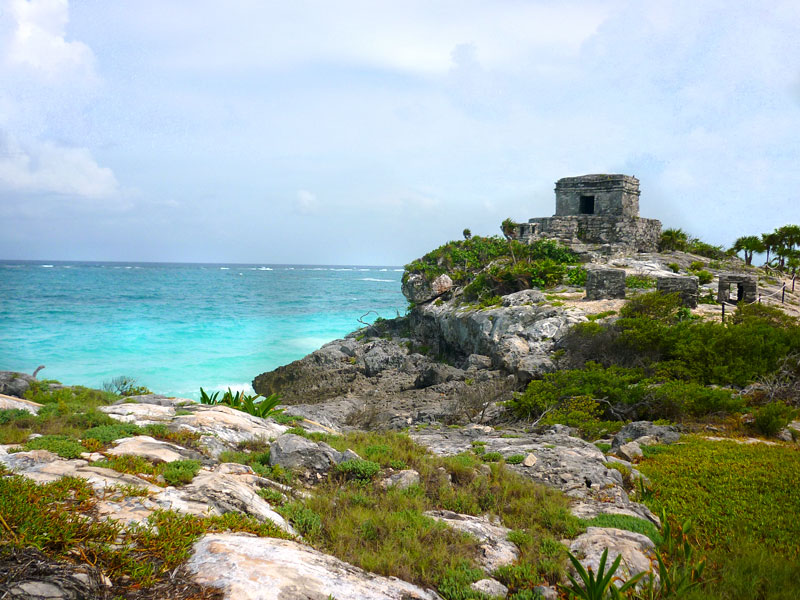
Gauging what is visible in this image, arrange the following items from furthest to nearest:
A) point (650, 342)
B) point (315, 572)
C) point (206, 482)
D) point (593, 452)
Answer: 1. point (650, 342)
2. point (593, 452)
3. point (206, 482)
4. point (315, 572)

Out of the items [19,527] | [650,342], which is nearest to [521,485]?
[19,527]

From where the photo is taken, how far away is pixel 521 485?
259 inches

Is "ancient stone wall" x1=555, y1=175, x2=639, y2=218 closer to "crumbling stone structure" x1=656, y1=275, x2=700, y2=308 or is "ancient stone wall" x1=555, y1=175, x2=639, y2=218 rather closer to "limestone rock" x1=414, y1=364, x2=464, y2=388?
"crumbling stone structure" x1=656, y1=275, x2=700, y2=308

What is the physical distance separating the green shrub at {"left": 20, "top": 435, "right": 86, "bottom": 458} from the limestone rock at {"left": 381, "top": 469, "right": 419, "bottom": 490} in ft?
12.2

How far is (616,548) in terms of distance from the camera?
4.83 metres

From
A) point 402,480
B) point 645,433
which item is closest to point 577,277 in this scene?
point 645,433

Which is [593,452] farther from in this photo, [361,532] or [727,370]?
[727,370]

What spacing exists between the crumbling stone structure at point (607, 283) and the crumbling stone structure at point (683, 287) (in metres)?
1.79

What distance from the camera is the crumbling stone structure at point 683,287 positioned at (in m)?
17.9

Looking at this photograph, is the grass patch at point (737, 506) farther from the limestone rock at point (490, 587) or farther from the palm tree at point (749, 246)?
the palm tree at point (749, 246)

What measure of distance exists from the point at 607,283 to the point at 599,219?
31.8ft

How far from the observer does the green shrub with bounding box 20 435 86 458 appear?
564 cm

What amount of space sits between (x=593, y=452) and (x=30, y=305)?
226ft

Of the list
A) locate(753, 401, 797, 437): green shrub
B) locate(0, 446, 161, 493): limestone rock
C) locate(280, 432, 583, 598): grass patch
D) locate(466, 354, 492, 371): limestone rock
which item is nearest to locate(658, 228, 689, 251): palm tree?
locate(466, 354, 492, 371): limestone rock
